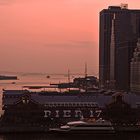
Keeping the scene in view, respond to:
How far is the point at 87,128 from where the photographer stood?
49.0m

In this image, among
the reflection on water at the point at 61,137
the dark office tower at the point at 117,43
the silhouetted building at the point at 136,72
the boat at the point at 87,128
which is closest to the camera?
the reflection on water at the point at 61,137

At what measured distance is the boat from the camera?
48.6m

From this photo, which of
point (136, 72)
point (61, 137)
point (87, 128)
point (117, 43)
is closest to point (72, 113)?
point (87, 128)

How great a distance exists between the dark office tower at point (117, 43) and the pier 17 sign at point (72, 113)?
259ft

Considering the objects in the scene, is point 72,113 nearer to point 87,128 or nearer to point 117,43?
point 87,128

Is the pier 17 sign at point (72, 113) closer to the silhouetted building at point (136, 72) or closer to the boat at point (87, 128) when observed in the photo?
the boat at point (87, 128)

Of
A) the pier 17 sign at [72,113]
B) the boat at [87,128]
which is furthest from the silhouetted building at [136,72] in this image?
the boat at [87,128]

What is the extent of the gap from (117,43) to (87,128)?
377 feet

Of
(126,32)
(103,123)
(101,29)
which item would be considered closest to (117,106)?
(103,123)

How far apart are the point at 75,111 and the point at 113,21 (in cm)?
11396

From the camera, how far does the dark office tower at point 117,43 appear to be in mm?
147875

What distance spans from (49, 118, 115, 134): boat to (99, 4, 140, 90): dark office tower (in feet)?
286

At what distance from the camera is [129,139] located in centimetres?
4597

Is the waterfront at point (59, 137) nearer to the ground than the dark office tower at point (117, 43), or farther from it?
nearer to the ground
